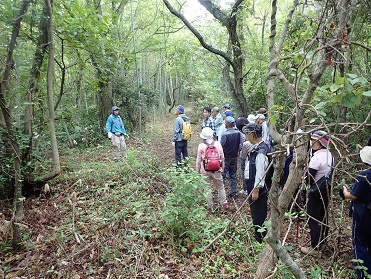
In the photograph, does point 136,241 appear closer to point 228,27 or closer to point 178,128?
point 178,128

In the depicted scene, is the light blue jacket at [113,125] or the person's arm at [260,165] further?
the light blue jacket at [113,125]

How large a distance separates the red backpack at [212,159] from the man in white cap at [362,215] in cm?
224

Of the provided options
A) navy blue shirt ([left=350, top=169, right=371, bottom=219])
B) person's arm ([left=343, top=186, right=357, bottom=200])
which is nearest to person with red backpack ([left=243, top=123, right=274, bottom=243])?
person's arm ([left=343, top=186, right=357, bottom=200])

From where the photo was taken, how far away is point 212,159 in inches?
189

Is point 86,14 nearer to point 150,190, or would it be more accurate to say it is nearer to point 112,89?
point 150,190

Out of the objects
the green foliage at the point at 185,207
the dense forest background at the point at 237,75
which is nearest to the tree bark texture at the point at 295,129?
the dense forest background at the point at 237,75

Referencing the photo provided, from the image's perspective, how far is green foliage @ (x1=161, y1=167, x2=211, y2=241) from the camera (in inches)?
144

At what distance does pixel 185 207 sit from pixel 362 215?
2287 mm

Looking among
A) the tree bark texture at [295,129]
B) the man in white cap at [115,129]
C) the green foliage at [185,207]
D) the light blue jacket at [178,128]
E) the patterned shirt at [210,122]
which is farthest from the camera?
the man in white cap at [115,129]

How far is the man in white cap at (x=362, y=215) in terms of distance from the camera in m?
2.73

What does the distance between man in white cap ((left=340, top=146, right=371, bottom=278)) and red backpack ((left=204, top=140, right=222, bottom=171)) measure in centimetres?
224

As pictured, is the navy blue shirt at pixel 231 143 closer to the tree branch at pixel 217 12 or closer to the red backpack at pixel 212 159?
A: the red backpack at pixel 212 159

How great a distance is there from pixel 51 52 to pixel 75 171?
3.41m

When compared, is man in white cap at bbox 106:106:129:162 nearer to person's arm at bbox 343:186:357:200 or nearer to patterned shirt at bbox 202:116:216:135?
patterned shirt at bbox 202:116:216:135
